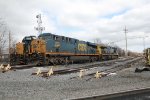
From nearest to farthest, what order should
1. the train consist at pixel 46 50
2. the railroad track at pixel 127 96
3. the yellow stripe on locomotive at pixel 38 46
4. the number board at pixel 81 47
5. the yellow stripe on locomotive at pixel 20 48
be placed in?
the railroad track at pixel 127 96 < the train consist at pixel 46 50 < the yellow stripe on locomotive at pixel 38 46 < the yellow stripe on locomotive at pixel 20 48 < the number board at pixel 81 47

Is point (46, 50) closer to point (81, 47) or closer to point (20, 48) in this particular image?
point (20, 48)

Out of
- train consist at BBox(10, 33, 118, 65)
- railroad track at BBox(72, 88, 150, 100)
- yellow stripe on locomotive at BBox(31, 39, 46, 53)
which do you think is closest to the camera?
railroad track at BBox(72, 88, 150, 100)

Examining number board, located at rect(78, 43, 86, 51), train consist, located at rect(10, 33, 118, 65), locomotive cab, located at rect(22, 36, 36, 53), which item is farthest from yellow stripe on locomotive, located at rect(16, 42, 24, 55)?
number board, located at rect(78, 43, 86, 51)

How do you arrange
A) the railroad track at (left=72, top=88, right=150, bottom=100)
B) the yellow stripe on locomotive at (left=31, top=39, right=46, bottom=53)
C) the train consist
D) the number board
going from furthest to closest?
the number board → the yellow stripe on locomotive at (left=31, top=39, right=46, bottom=53) → the train consist → the railroad track at (left=72, top=88, right=150, bottom=100)

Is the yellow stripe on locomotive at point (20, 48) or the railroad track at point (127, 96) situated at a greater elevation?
the yellow stripe on locomotive at point (20, 48)

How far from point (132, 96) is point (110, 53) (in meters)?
45.1

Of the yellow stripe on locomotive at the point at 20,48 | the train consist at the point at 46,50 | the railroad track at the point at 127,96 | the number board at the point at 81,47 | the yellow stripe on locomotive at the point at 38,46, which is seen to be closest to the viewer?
the railroad track at the point at 127,96

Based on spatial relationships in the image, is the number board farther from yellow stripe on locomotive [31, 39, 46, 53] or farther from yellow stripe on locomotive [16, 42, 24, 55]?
yellow stripe on locomotive [16, 42, 24, 55]

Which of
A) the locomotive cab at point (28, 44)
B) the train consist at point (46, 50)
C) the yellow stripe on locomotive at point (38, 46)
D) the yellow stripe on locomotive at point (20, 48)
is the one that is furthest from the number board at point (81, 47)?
the yellow stripe on locomotive at point (20, 48)

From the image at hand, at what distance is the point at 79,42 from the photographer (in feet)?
129

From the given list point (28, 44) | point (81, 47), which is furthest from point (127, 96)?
point (81, 47)

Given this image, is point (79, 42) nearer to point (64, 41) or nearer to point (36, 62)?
point (64, 41)

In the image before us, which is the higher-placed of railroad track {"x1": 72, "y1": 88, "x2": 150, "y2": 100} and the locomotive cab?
the locomotive cab

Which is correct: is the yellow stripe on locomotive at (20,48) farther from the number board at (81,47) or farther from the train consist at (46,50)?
the number board at (81,47)
